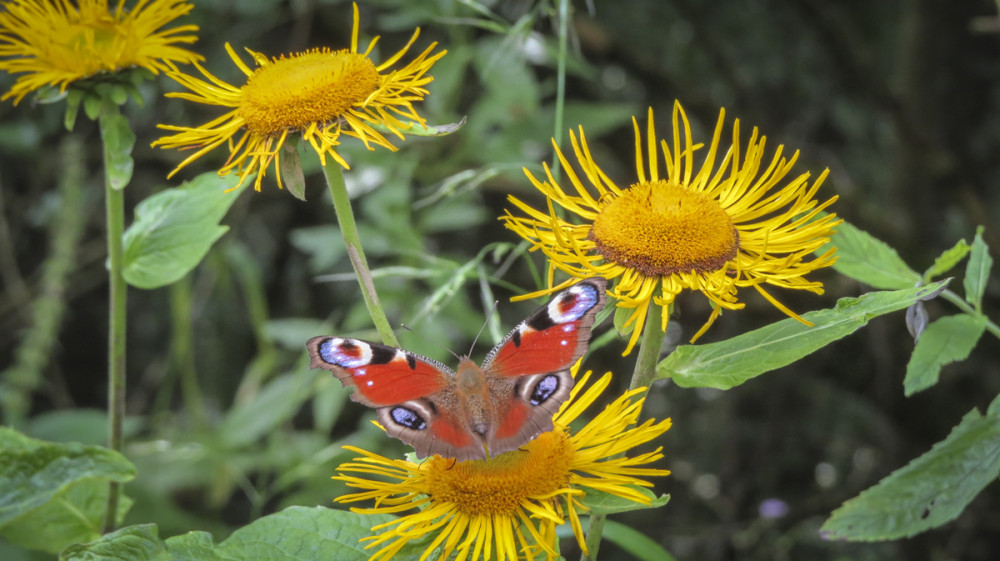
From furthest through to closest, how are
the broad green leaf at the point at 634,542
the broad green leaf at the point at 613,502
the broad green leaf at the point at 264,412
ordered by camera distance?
the broad green leaf at the point at 264,412
the broad green leaf at the point at 634,542
the broad green leaf at the point at 613,502

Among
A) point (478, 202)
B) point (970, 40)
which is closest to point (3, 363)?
point (478, 202)

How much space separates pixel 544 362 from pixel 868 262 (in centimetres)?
47

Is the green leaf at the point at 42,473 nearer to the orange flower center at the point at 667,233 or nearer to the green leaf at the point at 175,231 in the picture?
the green leaf at the point at 175,231

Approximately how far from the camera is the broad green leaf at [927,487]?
90 cm

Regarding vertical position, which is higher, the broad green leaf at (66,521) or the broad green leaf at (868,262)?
the broad green leaf at (868,262)

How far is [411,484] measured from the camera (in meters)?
0.87

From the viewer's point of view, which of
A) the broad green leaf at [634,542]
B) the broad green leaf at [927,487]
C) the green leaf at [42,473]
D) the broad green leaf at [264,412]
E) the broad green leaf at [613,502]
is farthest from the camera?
the broad green leaf at [264,412]

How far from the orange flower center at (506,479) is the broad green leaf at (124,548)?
0.28 m

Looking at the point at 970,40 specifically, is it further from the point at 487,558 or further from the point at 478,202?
the point at 487,558

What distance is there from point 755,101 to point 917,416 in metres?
1.00

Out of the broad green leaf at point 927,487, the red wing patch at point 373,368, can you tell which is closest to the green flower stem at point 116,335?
the red wing patch at point 373,368

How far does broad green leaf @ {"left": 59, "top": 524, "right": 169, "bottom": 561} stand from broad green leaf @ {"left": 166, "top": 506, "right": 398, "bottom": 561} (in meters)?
0.02

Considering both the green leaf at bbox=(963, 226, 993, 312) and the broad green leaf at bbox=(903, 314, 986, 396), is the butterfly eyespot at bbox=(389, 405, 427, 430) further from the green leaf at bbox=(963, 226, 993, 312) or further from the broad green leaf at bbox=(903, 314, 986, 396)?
the green leaf at bbox=(963, 226, 993, 312)

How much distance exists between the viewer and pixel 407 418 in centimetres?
84
